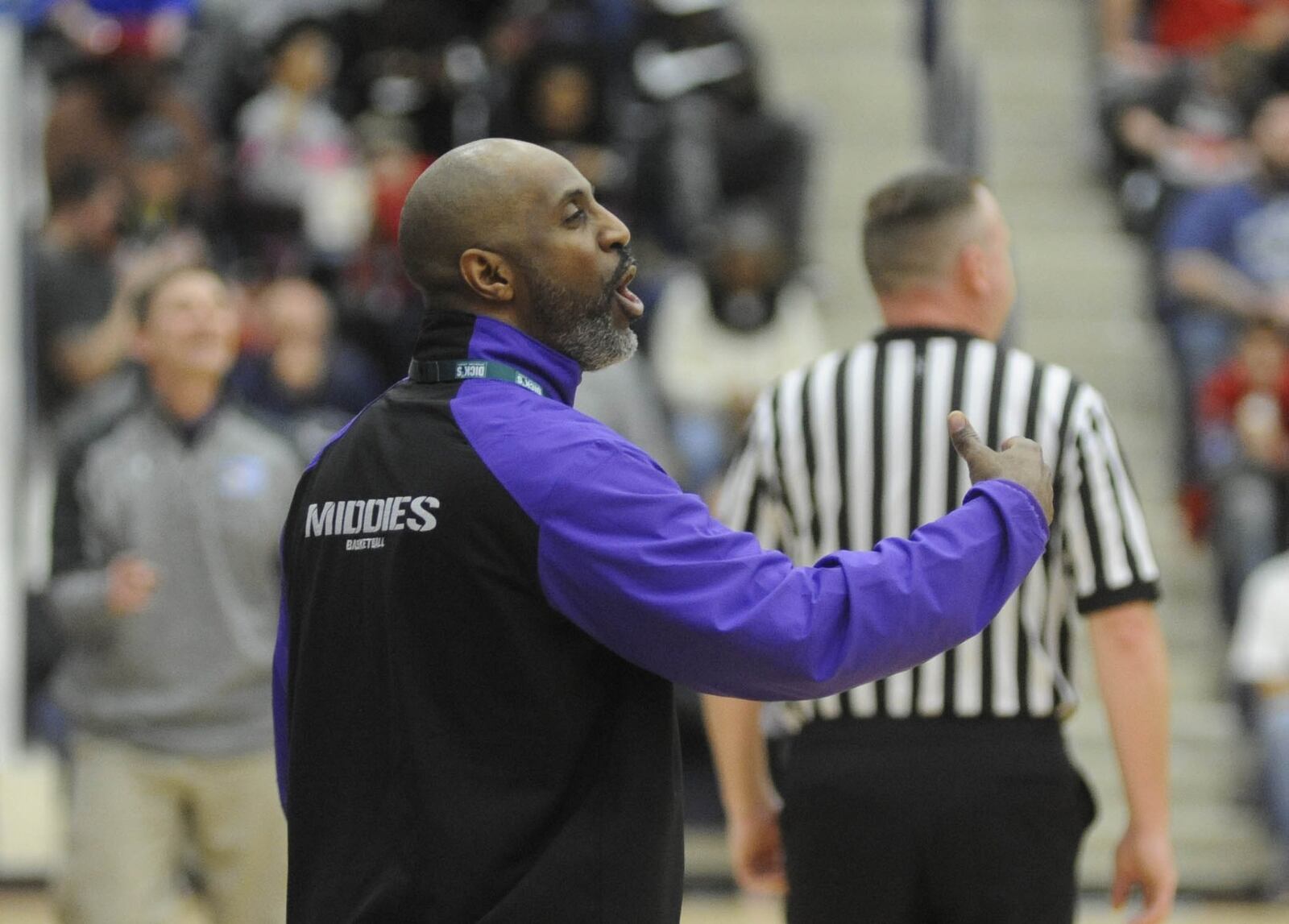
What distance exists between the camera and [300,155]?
1065cm

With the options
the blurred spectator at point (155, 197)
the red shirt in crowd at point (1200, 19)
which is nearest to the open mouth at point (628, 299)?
the blurred spectator at point (155, 197)

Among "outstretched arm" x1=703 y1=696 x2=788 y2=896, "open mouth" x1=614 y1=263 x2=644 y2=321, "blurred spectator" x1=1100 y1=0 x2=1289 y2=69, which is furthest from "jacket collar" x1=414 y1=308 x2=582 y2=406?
"blurred spectator" x1=1100 y1=0 x2=1289 y2=69

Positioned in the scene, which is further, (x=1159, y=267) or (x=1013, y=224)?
(x=1013, y=224)

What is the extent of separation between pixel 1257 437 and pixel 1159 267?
75.8 inches


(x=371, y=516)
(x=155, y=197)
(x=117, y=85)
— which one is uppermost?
(x=117, y=85)

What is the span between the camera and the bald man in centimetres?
263

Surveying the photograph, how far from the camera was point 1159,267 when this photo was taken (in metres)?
10.3

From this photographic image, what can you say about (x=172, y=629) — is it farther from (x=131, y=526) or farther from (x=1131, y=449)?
(x=1131, y=449)

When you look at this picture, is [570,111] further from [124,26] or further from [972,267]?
[972,267]

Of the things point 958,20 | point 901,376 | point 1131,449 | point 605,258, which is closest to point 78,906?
point 901,376

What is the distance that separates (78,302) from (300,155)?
1662 mm

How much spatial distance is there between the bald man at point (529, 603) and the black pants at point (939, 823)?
937 millimetres

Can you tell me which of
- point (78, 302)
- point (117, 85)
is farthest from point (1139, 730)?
point (117, 85)

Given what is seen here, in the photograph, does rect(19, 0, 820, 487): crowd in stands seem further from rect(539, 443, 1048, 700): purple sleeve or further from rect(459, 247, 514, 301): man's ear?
rect(539, 443, 1048, 700): purple sleeve
